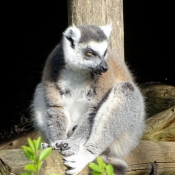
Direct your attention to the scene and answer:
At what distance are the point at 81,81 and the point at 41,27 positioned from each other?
5368mm

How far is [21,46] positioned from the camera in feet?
32.3

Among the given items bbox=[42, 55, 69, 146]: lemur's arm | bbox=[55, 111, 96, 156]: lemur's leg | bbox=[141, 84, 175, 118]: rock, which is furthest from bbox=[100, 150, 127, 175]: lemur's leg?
bbox=[141, 84, 175, 118]: rock

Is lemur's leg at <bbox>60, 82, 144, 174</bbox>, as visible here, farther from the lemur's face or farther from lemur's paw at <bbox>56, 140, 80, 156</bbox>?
the lemur's face

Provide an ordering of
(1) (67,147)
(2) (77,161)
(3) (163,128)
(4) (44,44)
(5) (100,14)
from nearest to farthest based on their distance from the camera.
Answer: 1. (2) (77,161)
2. (1) (67,147)
3. (5) (100,14)
4. (3) (163,128)
5. (4) (44,44)

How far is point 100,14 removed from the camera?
5.59 metres

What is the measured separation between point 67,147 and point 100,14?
6.13 ft

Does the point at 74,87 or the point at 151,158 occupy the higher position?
the point at 74,87

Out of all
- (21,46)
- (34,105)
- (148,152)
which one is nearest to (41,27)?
(21,46)

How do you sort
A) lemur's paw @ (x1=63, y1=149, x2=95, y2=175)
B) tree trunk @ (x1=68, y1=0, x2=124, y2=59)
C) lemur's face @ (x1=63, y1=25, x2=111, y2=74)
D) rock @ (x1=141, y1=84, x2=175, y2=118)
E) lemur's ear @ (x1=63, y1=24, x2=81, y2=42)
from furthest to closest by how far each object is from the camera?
rock @ (x1=141, y1=84, x2=175, y2=118) → tree trunk @ (x1=68, y1=0, x2=124, y2=59) → lemur's ear @ (x1=63, y1=24, x2=81, y2=42) → lemur's face @ (x1=63, y1=25, x2=111, y2=74) → lemur's paw @ (x1=63, y1=149, x2=95, y2=175)

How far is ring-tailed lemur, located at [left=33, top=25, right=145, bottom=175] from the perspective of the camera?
173 inches

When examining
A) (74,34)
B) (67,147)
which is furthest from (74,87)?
(67,147)

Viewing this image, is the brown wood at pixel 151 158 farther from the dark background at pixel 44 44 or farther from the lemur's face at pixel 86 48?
the dark background at pixel 44 44

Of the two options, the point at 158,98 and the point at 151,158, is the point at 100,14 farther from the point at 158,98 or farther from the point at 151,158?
the point at 158,98

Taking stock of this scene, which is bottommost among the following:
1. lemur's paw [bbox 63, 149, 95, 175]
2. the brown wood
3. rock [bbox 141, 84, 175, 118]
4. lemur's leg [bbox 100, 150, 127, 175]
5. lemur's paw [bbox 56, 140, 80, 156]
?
rock [bbox 141, 84, 175, 118]
